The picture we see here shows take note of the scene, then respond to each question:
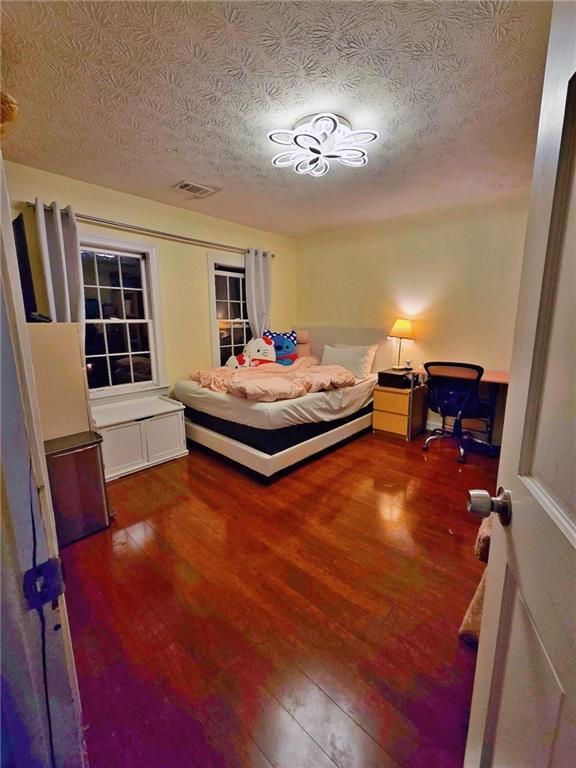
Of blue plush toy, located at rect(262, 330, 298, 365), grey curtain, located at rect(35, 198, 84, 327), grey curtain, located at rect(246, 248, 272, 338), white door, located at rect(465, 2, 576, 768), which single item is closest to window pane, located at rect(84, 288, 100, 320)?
grey curtain, located at rect(35, 198, 84, 327)

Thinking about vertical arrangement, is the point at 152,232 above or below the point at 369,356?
above

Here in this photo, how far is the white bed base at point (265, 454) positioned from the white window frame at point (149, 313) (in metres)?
0.61

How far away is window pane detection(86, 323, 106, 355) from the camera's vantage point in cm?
310

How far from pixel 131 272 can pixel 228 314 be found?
1289 millimetres

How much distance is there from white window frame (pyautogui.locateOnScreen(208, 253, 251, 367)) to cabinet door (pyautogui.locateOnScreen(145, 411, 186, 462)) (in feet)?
3.86

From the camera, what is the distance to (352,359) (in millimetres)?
4105

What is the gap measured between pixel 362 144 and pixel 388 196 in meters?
1.07

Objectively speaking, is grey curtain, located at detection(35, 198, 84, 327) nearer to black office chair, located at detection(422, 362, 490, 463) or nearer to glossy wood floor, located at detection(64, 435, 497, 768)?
glossy wood floor, located at detection(64, 435, 497, 768)

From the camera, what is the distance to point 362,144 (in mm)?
2205

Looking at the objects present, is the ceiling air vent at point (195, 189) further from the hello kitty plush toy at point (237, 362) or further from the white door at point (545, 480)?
the white door at point (545, 480)

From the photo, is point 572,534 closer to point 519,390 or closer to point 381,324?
point 519,390

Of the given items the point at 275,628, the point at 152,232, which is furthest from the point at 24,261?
the point at 275,628

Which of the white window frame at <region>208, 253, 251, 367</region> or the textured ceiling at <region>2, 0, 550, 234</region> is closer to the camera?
the textured ceiling at <region>2, 0, 550, 234</region>

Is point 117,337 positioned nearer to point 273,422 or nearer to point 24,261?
point 24,261
